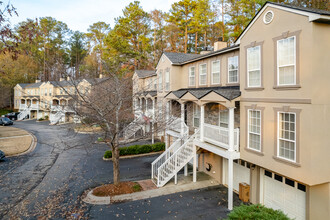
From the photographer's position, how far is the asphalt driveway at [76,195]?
31.5 feet

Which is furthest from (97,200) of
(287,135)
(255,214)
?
(287,135)

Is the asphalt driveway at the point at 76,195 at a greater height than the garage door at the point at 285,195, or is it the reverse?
the garage door at the point at 285,195

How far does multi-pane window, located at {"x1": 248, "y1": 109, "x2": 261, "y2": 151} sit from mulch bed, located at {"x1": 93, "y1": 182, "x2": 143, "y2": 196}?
690cm

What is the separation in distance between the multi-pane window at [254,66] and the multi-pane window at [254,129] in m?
1.39

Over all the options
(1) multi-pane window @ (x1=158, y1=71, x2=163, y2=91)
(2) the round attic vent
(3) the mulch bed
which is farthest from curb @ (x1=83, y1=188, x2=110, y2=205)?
(1) multi-pane window @ (x1=158, y1=71, x2=163, y2=91)

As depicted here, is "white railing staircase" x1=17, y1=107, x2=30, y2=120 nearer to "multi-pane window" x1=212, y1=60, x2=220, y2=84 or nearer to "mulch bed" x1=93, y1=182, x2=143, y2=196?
"mulch bed" x1=93, y1=182, x2=143, y2=196

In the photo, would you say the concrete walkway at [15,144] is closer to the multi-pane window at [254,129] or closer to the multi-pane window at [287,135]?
the multi-pane window at [254,129]

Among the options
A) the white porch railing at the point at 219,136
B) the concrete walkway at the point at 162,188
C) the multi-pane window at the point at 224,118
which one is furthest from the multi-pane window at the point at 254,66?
the concrete walkway at the point at 162,188

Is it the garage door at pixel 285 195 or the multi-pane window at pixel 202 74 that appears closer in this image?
the garage door at pixel 285 195

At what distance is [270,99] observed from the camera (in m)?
8.74

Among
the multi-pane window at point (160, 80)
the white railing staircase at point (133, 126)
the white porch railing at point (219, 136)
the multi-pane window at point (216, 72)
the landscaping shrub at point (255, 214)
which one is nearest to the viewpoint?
the landscaping shrub at point (255, 214)

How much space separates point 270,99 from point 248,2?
75.3 feet

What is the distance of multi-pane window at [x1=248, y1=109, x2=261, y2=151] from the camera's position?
9.43 metres

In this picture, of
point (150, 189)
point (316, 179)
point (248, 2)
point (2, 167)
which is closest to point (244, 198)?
point (316, 179)
